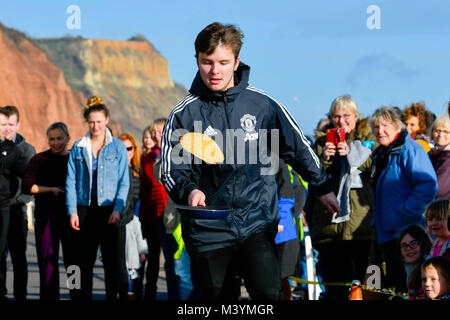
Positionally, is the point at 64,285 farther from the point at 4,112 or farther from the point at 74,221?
the point at 74,221

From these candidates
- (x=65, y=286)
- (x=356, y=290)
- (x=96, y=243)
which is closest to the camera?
(x=356, y=290)

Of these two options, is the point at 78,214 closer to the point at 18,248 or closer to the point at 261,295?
the point at 18,248

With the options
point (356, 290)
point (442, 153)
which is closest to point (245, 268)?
point (356, 290)

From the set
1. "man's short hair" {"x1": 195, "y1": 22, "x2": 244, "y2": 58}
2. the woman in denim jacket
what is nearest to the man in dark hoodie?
the woman in denim jacket

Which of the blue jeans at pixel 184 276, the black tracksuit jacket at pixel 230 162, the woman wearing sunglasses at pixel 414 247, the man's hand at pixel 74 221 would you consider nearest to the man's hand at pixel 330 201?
the black tracksuit jacket at pixel 230 162

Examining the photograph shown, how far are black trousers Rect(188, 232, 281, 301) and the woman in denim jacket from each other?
3.67 m

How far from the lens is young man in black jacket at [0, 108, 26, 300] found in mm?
9383

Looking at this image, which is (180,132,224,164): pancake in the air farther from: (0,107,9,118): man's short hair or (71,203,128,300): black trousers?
(0,107,9,118): man's short hair

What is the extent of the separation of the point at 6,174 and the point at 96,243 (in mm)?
1554

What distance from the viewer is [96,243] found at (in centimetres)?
876

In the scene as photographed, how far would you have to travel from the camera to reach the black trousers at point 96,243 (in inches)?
344

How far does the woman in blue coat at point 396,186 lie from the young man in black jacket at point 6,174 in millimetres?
4081

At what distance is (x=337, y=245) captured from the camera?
834 centimetres

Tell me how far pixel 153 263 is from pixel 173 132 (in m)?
5.06
